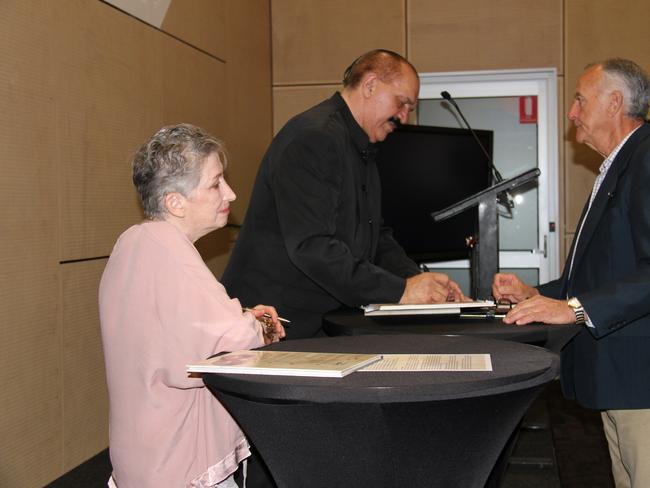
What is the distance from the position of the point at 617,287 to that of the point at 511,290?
2.14 feet

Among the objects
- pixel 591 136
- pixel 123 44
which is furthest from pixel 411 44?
pixel 591 136

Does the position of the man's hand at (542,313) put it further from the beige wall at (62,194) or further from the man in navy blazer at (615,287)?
the beige wall at (62,194)

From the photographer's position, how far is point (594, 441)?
14.2ft

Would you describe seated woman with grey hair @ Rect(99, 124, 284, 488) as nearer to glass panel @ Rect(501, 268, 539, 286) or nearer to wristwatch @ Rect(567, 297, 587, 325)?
wristwatch @ Rect(567, 297, 587, 325)

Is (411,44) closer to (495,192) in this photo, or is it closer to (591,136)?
(495,192)

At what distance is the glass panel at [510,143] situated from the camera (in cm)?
626

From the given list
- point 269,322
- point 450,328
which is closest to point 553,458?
point 450,328

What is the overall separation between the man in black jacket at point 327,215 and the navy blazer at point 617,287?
494 millimetres

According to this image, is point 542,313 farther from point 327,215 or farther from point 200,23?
point 200,23

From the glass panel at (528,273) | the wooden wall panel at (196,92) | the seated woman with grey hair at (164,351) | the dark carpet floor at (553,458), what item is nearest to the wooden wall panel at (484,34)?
the glass panel at (528,273)

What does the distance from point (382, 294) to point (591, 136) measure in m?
0.88

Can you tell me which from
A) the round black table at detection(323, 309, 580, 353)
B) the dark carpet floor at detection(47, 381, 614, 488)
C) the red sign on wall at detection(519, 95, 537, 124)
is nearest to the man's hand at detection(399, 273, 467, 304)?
the round black table at detection(323, 309, 580, 353)

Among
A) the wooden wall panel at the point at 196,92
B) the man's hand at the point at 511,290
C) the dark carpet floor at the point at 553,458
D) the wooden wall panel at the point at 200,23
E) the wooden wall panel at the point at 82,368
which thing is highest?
the wooden wall panel at the point at 200,23

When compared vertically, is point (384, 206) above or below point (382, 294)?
above
